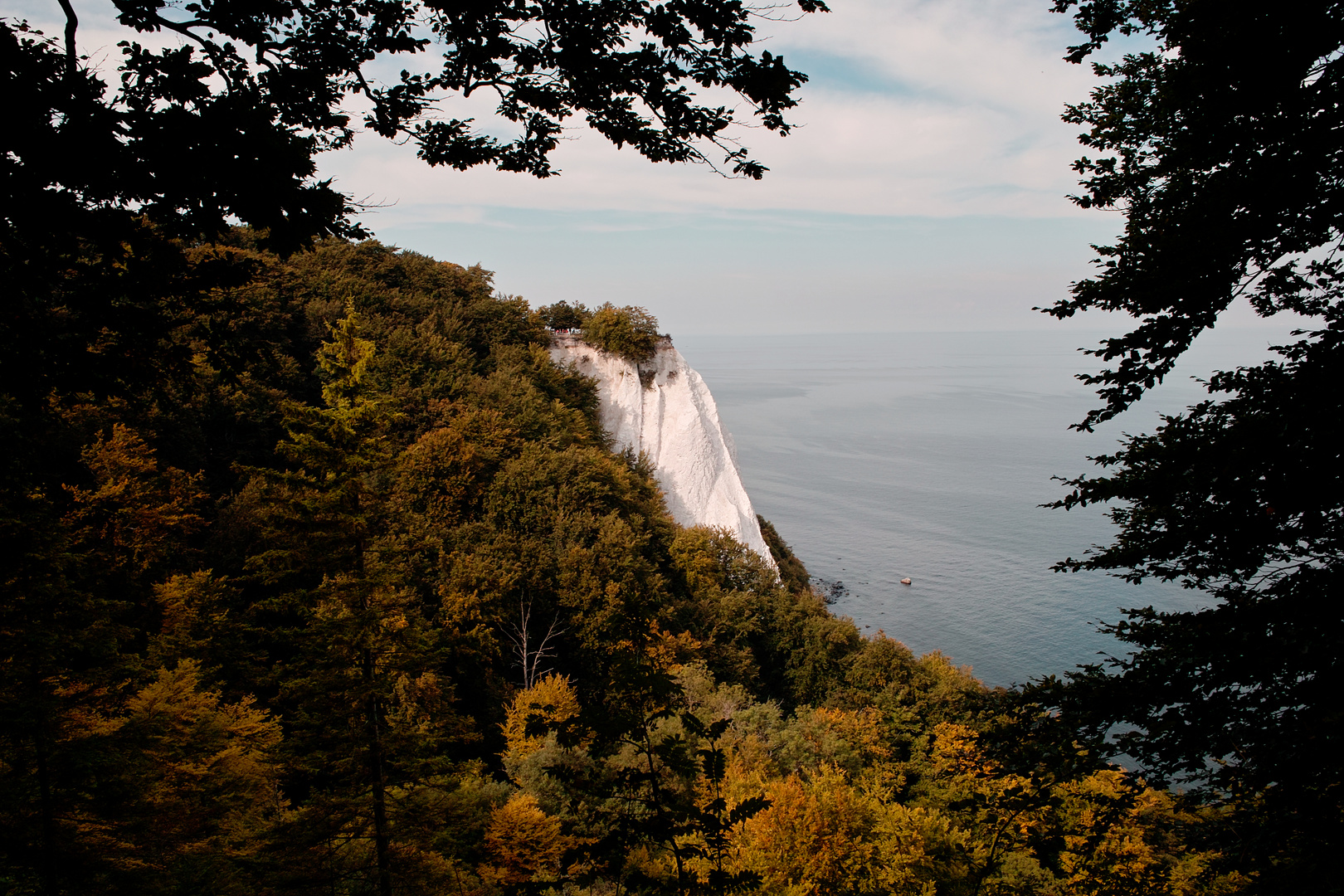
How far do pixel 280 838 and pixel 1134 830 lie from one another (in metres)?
15.2

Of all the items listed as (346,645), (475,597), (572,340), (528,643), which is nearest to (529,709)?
(475,597)

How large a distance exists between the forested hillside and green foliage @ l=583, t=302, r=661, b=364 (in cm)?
1452

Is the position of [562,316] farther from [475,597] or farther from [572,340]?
[475,597]

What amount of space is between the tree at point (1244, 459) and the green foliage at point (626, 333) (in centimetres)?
3473

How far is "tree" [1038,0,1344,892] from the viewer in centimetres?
486

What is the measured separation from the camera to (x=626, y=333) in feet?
134

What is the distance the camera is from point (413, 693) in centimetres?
1458

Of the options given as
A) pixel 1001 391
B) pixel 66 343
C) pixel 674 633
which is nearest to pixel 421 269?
pixel 674 633

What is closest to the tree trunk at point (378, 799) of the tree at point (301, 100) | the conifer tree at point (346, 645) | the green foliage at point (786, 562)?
the conifer tree at point (346, 645)

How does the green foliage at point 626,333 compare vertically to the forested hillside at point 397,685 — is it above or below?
above

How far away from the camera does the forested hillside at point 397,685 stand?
5.10m

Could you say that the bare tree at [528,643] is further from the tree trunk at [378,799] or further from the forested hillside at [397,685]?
the tree trunk at [378,799]

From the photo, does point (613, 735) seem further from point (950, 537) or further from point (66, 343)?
point (950, 537)

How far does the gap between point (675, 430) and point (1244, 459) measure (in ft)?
116
